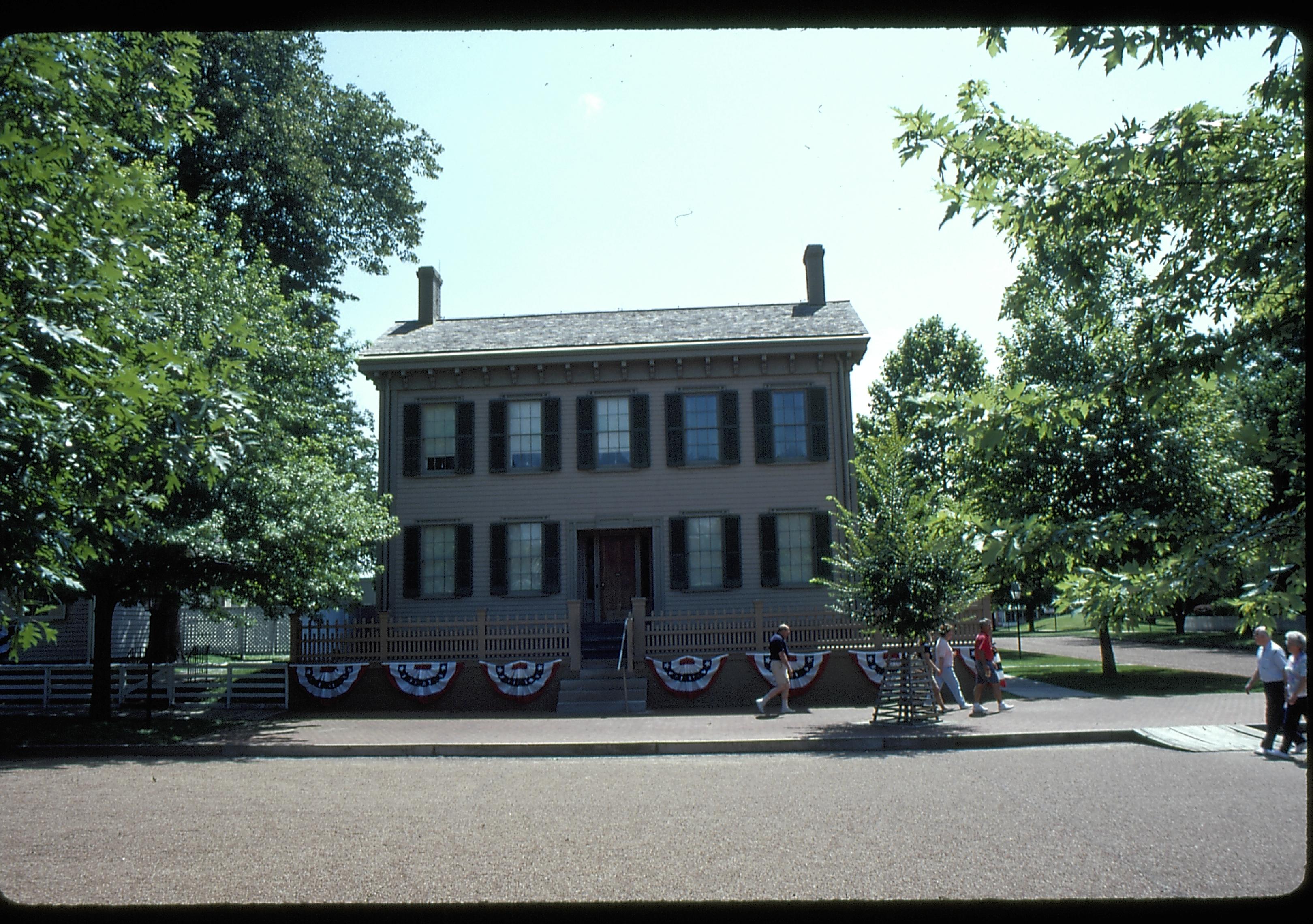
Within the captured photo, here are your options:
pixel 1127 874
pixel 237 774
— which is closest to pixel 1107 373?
pixel 1127 874

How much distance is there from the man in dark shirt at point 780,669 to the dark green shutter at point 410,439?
31.6 ft

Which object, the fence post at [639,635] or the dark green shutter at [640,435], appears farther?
the dark green shutter at [640,435]

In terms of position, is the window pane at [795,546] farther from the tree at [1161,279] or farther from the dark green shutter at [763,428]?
the tree at [1161,279]

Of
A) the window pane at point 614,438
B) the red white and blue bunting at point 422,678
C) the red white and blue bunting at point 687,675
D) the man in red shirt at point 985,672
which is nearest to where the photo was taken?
the man in red shirt at point 985,672

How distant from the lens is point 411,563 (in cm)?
2189

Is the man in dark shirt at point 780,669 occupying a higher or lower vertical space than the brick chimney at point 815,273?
lower

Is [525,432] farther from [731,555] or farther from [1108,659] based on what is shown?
[1108,659]

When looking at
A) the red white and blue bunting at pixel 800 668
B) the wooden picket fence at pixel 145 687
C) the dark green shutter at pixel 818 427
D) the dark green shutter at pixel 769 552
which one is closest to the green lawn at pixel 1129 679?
the red white and blue bunting at pixel 800 668

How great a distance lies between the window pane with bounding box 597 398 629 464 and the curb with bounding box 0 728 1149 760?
9374 mm

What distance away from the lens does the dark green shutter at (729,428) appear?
2172 cm

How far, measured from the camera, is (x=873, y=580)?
51.5 ft

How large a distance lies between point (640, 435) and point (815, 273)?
6.69 meters

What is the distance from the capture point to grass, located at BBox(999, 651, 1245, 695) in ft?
61.1

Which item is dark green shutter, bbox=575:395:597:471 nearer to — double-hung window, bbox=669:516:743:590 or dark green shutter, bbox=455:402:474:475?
double-hung window, bbox=669:516:743:590
